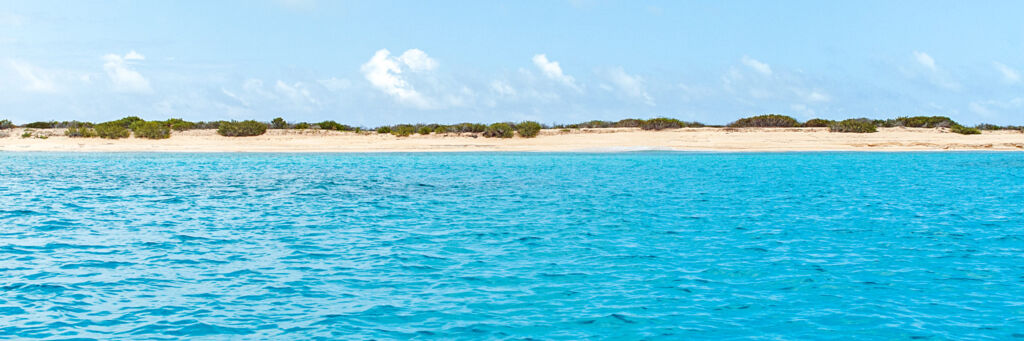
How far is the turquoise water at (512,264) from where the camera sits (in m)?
9.15

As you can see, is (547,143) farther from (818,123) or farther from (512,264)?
(512,264)

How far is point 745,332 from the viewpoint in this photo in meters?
8.77

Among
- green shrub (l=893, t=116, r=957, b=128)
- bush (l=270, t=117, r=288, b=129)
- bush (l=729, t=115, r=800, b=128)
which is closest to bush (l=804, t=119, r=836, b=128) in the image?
bush (l=729, t=115, r=800, b=128)

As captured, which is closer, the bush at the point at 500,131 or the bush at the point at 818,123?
the bush at the point at 500,131

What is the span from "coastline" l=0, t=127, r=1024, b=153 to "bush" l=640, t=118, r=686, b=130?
449 inches

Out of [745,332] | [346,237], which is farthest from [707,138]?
[745,332]

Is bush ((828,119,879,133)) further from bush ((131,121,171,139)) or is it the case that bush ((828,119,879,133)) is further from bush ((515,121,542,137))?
bush ((131,121,171,139))

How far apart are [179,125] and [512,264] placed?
78196 millimetres

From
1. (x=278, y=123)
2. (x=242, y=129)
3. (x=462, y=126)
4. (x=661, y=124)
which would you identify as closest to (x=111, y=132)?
(x=242, y=129)

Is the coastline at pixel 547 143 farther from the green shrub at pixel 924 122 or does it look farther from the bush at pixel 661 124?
the bush at pixel 661 124

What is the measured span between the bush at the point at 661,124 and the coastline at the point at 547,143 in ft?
37.4

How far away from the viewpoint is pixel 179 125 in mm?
83250

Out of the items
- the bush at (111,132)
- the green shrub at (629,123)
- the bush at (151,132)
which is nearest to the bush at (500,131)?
the green shrub at (629,123)

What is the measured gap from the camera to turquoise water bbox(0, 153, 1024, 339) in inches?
360
